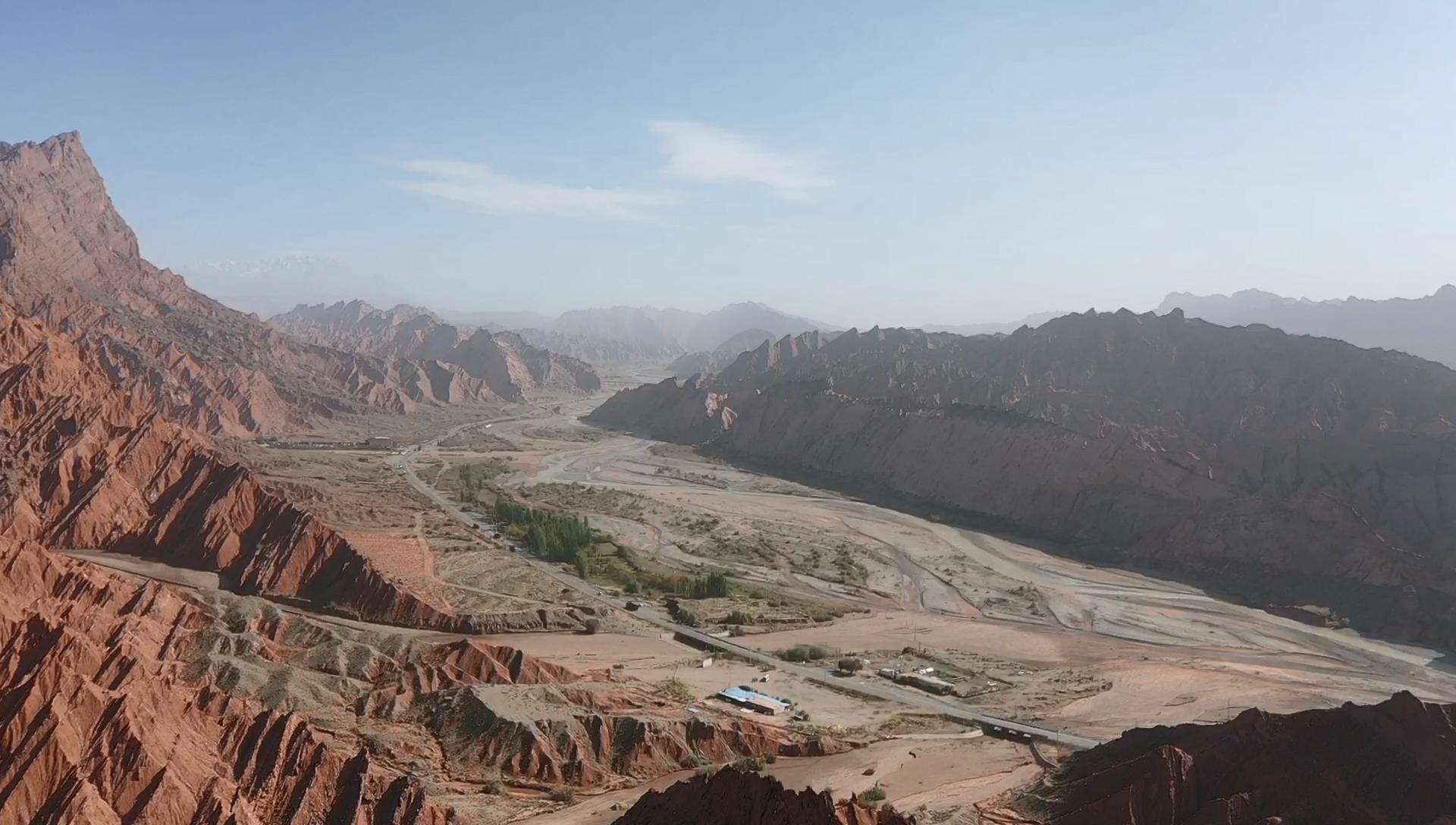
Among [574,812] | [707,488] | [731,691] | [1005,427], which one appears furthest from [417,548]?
[1005,427]

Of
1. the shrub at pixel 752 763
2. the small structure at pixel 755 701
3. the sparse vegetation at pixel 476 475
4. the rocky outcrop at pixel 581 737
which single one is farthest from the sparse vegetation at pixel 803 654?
the sparse vegetation at pixel 476 475

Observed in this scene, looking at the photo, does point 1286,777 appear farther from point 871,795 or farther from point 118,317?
point 118,317

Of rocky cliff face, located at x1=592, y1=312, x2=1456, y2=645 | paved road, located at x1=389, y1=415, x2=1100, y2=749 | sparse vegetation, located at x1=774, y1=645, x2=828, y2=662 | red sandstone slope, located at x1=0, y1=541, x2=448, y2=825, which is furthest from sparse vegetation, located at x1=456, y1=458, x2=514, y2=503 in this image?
red sandstone slope, located at x1=0, y1=541, x2=448, y2=825

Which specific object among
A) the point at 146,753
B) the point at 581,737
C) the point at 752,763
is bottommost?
the point at 581,737

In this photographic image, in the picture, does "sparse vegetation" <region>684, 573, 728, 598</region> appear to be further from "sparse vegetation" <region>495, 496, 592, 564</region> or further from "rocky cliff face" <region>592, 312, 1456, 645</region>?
"rocky cliff face" <region>592, 312, 1456, 645</region>

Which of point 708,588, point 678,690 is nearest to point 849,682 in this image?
point 678,690

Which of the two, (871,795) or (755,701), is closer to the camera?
(871,795)

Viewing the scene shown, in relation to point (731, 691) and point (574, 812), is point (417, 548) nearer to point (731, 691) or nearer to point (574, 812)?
point (731, 691)
